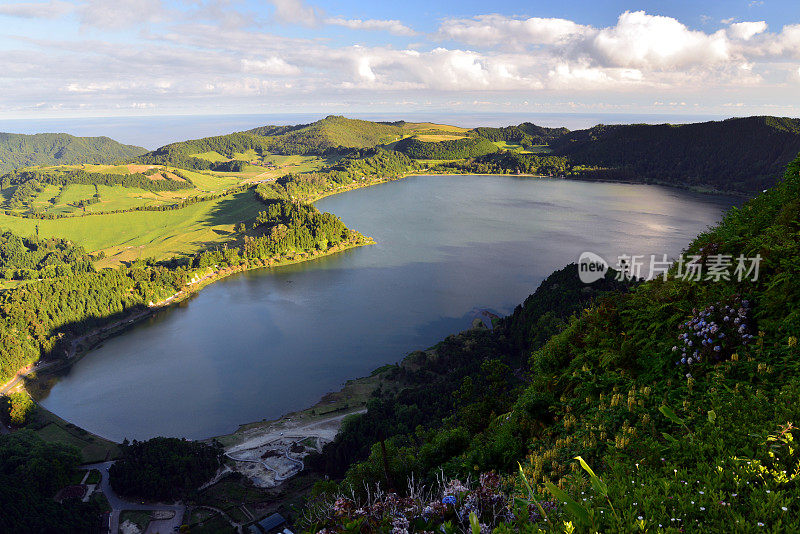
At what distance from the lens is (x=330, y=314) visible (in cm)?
6212

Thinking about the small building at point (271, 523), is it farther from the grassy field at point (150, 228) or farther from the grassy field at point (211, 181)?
the grassy field at point (211, 181)

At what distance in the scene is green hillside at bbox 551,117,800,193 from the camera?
135000mm

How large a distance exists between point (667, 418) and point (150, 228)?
415 ft

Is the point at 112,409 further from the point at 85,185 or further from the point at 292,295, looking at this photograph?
the point at 85,185

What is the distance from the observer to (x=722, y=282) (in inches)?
375

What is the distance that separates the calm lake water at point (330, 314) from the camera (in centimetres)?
4447

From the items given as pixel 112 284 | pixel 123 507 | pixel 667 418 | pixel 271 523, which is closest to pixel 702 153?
pixel 112 284

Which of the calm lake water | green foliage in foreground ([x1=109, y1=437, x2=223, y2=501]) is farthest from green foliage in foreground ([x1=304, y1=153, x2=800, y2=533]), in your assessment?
the calm lake water

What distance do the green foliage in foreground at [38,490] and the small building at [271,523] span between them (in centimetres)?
1078

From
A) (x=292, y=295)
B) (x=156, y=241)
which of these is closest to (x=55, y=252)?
(x=156, y=241)

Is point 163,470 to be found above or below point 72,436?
above

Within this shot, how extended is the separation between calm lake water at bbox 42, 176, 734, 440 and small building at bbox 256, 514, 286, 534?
16.1m

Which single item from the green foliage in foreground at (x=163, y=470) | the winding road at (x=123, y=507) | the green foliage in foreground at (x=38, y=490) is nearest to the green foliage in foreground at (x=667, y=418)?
the winding road at (x=123, y=507)

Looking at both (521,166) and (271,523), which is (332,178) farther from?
(271,523)
